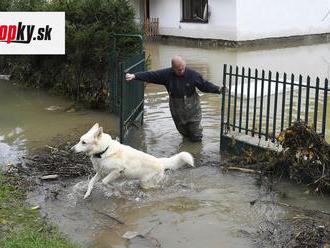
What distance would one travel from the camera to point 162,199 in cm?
720

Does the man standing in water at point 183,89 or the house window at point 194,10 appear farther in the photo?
the house window at point 194,10

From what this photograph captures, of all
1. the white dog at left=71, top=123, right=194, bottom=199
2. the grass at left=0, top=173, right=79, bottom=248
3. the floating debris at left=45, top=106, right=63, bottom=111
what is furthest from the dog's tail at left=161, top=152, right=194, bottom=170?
the floating debris at left=45, top=106, right=63, bottom=111

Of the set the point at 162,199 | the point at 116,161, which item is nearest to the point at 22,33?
the point at 116,161

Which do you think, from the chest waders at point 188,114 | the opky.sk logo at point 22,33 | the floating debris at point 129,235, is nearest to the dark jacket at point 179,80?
the chest waders at point 188,114

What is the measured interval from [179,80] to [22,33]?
6194 millimetres

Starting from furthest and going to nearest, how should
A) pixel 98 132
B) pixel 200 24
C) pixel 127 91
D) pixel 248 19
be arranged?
pixel 200 24
pixel 248 19
pixel 127 91
pixel 98 132

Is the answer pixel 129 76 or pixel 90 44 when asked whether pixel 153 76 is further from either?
pixel 90 44

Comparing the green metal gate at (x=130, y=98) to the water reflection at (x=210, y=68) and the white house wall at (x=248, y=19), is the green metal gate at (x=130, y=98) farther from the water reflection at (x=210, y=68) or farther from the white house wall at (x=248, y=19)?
the white house wall at (x=248, y=19)

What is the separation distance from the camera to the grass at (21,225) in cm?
552

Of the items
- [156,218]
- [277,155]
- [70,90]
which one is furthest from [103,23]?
[156,218]

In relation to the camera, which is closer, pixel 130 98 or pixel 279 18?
pixel 130 98

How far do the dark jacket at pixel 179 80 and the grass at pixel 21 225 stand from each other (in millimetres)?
2893

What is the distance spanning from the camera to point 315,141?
288 inches

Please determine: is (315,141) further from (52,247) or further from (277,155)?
(52,247)
